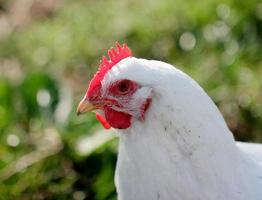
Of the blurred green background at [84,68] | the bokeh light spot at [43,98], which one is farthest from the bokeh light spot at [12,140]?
the bokeh light spot at [43,98]

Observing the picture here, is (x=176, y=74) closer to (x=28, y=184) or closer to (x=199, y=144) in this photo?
(x=199, y=144)

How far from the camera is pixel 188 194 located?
2.31 m

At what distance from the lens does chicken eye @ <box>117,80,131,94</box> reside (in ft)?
7.61

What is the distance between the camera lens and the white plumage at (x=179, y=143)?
7.47 ft

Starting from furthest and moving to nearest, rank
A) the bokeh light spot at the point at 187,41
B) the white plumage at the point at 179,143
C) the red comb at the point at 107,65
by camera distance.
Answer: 1. the bokeh light spot at the point at 187,41
2. the red comb at the point at 107,65
3. the white plumage at the point at 179,143

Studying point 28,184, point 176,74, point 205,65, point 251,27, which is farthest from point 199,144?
point 251,27

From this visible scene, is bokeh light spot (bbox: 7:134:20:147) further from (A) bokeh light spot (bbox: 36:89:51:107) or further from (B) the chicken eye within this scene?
(B) the chicken eye

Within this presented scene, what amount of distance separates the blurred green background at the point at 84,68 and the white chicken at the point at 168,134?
1.02 m

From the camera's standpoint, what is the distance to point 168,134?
7.54 feet

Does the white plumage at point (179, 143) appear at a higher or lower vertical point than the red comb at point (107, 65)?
lower

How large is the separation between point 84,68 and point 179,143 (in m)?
2.43

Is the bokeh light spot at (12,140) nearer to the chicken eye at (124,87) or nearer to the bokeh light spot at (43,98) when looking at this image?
the bokeh light spot at (43,98)

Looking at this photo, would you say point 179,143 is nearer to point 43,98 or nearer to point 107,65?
point 107,65

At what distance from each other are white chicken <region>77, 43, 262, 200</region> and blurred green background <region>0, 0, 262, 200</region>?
1022 millimetres
